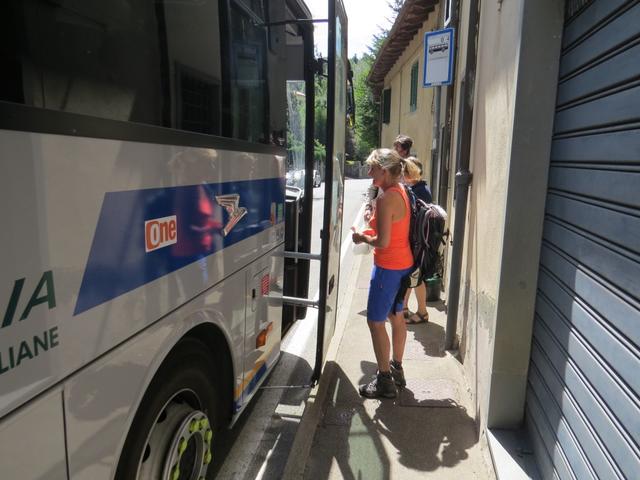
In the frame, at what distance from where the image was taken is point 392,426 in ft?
11.1

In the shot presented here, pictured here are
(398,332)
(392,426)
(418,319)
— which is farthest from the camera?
(418,319)

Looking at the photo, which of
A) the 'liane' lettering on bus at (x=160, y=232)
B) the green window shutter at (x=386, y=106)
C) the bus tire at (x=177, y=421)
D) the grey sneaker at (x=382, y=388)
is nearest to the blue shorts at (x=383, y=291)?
the grey sneaker at (x=382, y=388)

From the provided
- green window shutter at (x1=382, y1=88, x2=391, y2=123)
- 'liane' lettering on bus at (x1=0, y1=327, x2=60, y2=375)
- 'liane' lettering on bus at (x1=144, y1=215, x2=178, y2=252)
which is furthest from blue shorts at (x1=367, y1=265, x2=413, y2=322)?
green window shutter at (x1=382, y1=88, x2=391, y2=123)

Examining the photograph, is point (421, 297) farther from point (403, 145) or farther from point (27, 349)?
point (27, 349)

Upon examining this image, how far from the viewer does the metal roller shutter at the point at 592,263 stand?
1723 millimetres

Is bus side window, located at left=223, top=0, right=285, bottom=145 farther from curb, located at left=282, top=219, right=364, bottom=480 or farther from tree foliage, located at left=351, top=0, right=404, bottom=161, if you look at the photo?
tree foliage, located at left=351, top=0, right=404, bottom=161

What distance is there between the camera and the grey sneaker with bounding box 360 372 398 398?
371 cm

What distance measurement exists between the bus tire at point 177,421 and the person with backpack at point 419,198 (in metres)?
2.30

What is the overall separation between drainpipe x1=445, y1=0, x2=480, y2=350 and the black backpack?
0.55 metres

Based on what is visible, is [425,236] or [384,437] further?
[425,236]

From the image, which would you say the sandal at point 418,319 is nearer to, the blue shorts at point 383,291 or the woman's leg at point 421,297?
the woman's leg at point 421,297

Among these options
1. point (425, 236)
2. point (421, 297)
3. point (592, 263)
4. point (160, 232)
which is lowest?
point (421, 297)

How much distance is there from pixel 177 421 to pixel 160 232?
91 cm

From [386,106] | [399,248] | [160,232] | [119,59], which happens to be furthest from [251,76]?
[386,106]
